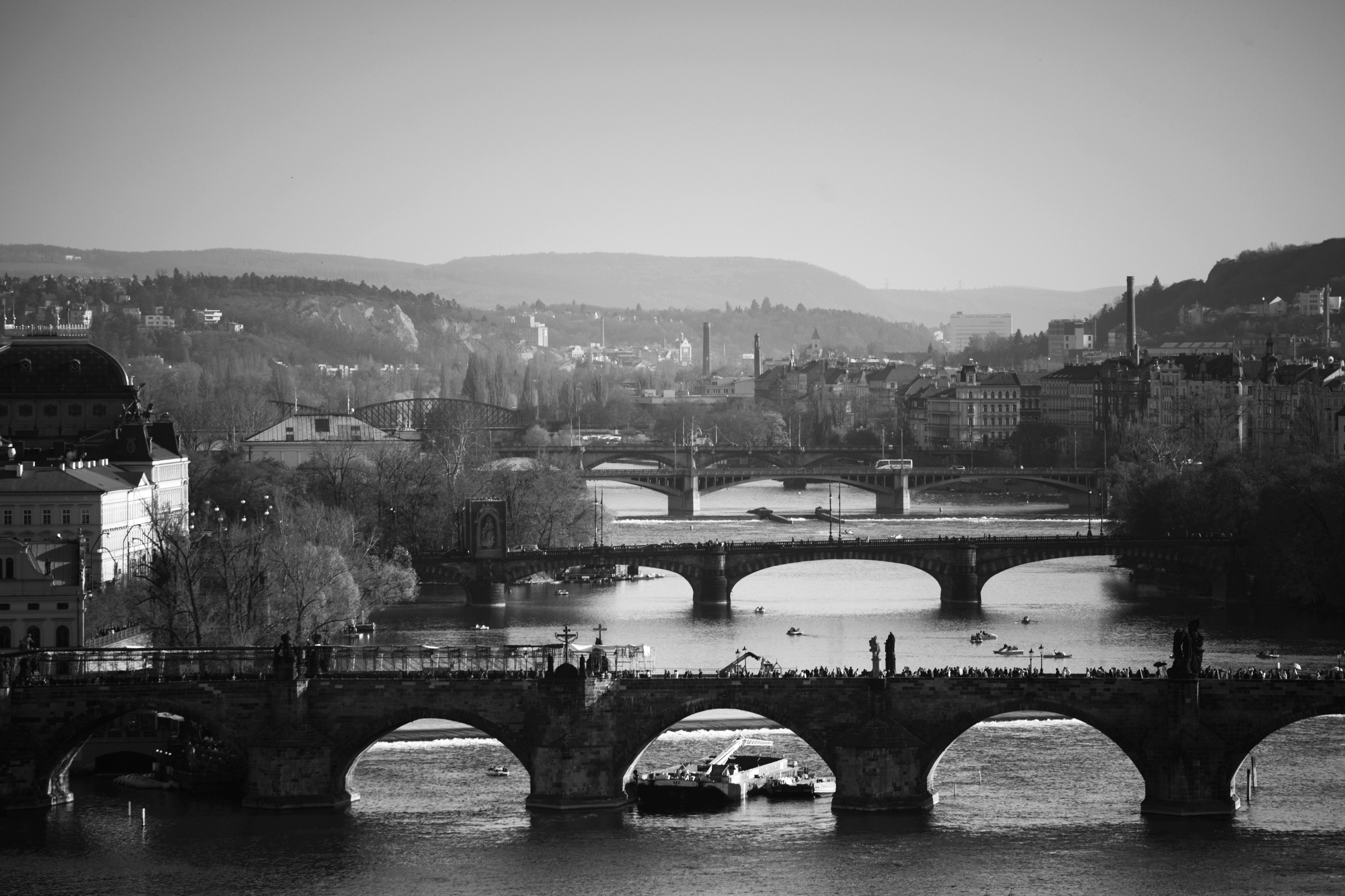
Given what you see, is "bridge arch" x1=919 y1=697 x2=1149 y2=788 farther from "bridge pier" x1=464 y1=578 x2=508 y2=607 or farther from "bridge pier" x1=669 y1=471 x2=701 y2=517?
"bridge pier" x1=669 y1=471 x2=701 y2=517

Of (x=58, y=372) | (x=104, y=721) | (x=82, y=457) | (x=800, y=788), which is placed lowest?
Result: (x=800, y=788)

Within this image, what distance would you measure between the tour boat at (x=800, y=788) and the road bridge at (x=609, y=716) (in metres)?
1.60

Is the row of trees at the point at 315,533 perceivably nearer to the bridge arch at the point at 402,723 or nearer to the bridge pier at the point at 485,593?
the bridge pier at the point at 485,593

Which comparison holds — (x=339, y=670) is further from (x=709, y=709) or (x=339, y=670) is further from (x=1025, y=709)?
(x=1025, y=709)

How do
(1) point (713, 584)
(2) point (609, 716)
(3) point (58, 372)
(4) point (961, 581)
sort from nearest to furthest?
(2) point (609, 716), (1) point (713, 584), (4) point (961, 581), (3) point (58, 372)

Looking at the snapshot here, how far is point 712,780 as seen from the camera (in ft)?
206

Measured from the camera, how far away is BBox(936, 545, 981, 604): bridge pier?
107 meters

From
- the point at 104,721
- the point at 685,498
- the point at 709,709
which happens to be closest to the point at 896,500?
the point at 685,498

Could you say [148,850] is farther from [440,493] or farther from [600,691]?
[440,493]

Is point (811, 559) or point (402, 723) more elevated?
point (811, 559)

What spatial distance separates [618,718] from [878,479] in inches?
4042

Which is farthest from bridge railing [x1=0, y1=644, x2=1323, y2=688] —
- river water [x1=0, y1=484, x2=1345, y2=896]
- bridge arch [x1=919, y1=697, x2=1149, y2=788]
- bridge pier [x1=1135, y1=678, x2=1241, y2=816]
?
river water [x1=0, y1=484, x2=1345, y2=896]

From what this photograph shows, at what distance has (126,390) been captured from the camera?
11394cm

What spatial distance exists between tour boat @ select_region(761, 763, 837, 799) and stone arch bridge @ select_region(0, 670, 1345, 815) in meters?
1.42
